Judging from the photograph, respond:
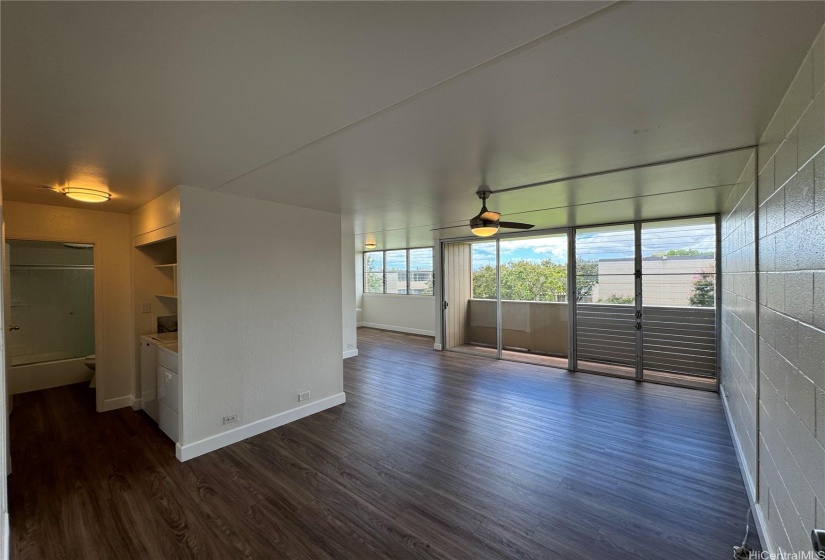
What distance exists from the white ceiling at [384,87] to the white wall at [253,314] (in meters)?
0.67

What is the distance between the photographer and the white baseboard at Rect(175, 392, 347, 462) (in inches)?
116

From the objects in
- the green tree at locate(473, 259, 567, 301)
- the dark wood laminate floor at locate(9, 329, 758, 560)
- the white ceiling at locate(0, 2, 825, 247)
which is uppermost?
the white ceiling at locate(0, 2, 825, 247)

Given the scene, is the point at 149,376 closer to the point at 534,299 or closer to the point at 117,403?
the point at 117,403

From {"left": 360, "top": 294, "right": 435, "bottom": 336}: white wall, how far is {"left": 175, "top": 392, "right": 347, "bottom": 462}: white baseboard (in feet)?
15.6

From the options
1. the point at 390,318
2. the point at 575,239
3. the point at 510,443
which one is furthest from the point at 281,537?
the point at 390,318

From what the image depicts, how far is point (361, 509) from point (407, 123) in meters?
2.43

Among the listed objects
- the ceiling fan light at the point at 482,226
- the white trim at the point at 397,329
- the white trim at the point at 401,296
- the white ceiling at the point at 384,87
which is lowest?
the white trim at the point at 397,329

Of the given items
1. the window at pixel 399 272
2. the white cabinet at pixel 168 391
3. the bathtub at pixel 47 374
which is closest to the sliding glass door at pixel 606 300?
the window at pixel 399 272

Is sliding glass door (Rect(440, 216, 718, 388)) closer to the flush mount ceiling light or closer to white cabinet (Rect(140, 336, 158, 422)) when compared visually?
white cabinet (Rect(140, 336, 158, 422))

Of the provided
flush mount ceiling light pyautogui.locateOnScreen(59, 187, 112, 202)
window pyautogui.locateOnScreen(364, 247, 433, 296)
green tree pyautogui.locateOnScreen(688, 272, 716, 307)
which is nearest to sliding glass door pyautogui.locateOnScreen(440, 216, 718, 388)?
green tree pyautogui.locateOnScreen(688, 272, 716, 307)

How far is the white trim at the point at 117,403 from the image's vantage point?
3.96 metres

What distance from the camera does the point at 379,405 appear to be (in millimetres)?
4137

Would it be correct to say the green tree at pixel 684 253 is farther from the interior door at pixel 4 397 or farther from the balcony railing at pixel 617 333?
the interior door at pixel 4 397

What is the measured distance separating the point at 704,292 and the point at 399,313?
6426mm
